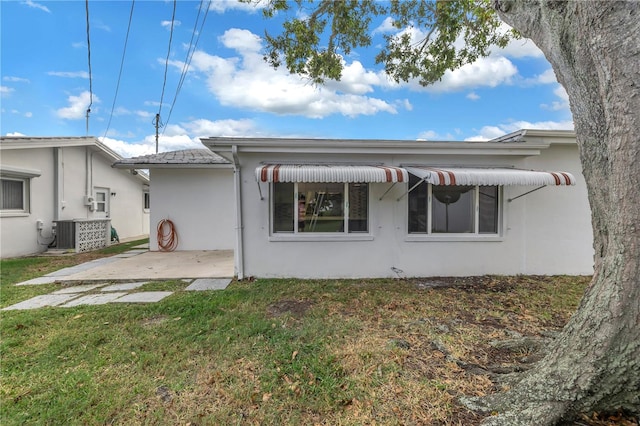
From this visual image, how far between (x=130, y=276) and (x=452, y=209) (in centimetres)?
1204

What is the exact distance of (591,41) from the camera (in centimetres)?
321

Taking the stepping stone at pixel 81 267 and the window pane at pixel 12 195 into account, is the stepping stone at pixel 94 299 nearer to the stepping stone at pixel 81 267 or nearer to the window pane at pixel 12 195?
the stepping stone at pixel 81 267

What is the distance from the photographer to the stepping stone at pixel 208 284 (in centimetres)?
875

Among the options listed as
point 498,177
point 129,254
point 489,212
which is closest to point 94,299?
point 129,254

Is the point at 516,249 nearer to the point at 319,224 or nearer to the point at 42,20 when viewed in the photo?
the point at 319,224

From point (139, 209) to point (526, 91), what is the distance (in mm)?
30015

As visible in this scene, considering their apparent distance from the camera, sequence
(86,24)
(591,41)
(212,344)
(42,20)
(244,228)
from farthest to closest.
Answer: (42,20), (86,24), (244,228), (212,344), (591,41)

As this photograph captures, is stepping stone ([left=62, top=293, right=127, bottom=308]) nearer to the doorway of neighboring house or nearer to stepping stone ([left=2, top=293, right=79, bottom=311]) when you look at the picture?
stepping stone ([left=2, top=293, right=79, bottom=311])

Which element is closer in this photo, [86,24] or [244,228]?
[244,228]

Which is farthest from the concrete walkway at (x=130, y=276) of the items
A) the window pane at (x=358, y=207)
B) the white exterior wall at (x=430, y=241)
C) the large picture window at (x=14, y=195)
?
the large picture window at (x=14, y=195)

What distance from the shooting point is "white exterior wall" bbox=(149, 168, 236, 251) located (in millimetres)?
15148

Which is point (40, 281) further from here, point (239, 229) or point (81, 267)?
point (239, 229)

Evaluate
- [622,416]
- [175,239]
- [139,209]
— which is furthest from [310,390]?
[139,209]

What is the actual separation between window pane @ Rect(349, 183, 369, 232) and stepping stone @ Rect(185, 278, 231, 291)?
4.73 meters
